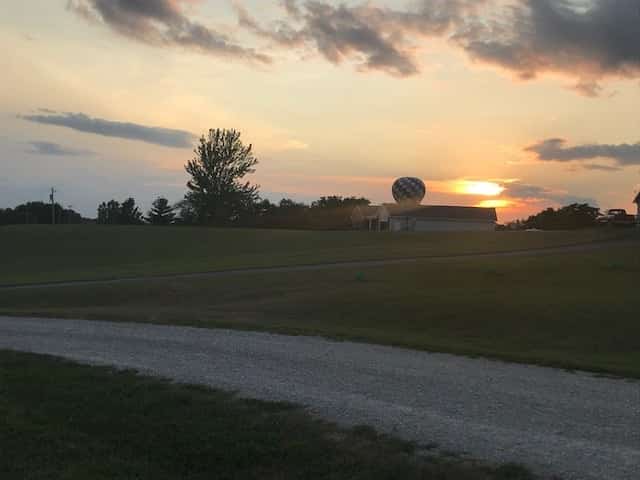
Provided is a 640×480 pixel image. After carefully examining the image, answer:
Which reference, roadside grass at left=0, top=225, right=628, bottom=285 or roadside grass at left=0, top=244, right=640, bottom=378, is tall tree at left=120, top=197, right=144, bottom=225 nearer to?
roadside grass at left=0, top=225, right=628, bottom=285

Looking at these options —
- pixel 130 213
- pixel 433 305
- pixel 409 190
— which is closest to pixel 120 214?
pixel 130 213

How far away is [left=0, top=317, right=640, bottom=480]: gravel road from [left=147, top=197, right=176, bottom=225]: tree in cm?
10361

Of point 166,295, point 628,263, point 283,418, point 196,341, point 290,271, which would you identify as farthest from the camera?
point 290,271

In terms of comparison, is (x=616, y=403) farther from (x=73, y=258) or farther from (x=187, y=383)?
(x=73, y=258)

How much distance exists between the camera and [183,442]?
6.49 metres

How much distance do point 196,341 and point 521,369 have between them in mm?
6299

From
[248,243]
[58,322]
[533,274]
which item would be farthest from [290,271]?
[248,243]

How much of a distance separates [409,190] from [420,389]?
7471 centimetres

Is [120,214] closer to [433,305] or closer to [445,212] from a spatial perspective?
[445,212]

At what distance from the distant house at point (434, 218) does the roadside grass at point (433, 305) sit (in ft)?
160

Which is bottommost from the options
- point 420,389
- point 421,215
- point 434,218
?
point 420,389

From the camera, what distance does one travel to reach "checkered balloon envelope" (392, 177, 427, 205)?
8250 cm

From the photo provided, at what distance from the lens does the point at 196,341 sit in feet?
43.3

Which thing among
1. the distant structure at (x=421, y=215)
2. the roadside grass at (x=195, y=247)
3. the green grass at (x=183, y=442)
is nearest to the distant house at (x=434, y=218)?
the distant structure at (x=421, y=215)
